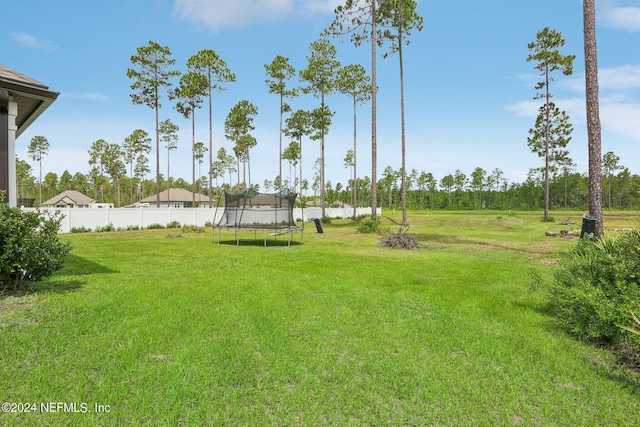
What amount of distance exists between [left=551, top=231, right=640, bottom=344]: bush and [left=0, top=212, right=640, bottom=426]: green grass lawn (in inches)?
10.2

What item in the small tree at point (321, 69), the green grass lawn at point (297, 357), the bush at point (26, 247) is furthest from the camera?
the small tree at point (321, 69)

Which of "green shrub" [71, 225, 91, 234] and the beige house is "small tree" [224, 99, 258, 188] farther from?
the beige house

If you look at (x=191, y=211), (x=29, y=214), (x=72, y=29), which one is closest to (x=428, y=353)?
(x=29, y=214)

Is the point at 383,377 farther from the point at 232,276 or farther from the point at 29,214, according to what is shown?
the point at 29,214

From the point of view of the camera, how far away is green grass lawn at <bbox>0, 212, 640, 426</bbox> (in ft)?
7.30

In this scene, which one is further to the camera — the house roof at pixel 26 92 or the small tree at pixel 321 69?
the small tree at pixel 321 69

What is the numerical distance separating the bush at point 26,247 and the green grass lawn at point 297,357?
34cm

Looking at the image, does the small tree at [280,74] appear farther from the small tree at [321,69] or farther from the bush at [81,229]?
the bush at [81,229]

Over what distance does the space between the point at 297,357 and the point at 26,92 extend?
18.7ft

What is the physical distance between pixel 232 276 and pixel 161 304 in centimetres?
190

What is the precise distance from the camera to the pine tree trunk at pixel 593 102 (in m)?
8.12

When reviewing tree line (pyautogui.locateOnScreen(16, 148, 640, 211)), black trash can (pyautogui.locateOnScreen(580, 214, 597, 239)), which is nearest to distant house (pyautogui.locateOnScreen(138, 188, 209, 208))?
tree line (pyautogui.locateOnScreen(16, 148, 640, 211))

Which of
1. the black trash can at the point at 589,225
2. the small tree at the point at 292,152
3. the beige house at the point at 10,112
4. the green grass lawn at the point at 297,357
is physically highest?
the small tree at the point at 292,152

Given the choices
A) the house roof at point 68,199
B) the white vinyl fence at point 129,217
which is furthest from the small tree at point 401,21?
the house roof at point 68,199
